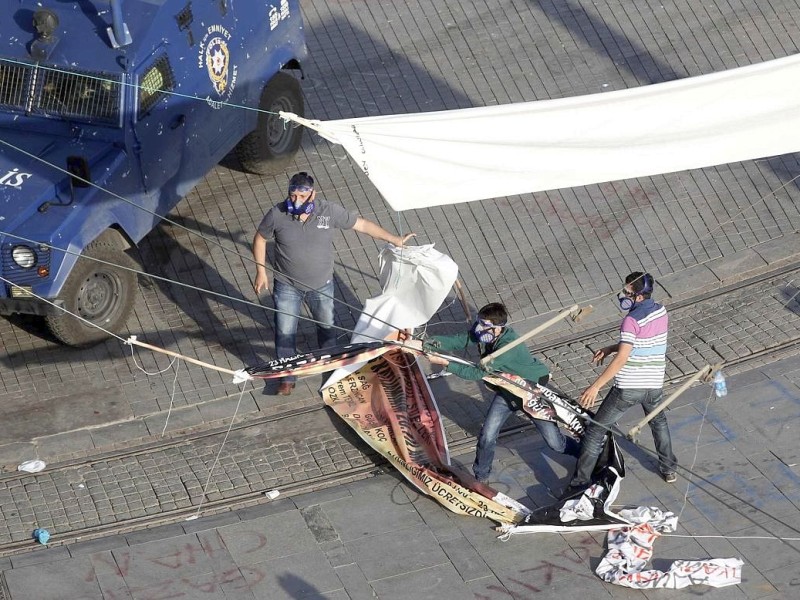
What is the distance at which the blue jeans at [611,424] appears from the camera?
874 centimetres

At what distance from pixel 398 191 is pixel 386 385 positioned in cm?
162

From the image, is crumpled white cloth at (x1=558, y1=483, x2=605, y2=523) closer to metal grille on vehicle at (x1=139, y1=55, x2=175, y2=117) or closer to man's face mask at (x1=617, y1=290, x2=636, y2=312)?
man's face mask at (x1=617, y1=290, x2=636, y2=312)

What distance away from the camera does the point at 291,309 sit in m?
9.88

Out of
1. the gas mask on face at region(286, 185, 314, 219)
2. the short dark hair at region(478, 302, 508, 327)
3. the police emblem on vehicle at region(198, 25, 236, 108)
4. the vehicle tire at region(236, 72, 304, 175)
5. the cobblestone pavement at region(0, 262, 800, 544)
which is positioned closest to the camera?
the short dark hair at region(478, 302, 508, 327)

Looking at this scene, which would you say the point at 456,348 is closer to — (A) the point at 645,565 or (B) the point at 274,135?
(A) the point at 645,565

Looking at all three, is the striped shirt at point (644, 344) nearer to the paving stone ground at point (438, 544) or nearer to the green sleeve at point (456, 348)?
the paving stone ground at point (438, 544)

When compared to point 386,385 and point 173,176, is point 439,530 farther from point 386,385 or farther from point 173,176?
point 173,176

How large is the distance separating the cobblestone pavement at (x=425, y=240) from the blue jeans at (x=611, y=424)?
1.09 metres

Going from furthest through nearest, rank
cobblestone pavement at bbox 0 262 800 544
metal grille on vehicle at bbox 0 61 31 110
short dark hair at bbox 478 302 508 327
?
metal grille on vehicle at bbox 0 61 31 110 → cobblestone pavement at bbox 0 262 800 544 → short dark hair at bbox 478 302 508 327

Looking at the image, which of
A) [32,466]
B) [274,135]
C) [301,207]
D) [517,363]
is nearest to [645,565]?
[517,363]

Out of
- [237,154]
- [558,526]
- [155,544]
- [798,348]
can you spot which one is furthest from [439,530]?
[237,154]

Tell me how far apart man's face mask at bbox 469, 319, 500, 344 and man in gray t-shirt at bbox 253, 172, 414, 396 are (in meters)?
1.02

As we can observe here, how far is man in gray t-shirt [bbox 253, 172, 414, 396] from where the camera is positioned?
9.48 m

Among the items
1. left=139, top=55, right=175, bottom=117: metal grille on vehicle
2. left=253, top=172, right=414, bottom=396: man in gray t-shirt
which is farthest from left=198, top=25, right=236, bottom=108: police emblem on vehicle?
left=253, top=172, right=414, bottom=396: man in gray t-shirt
